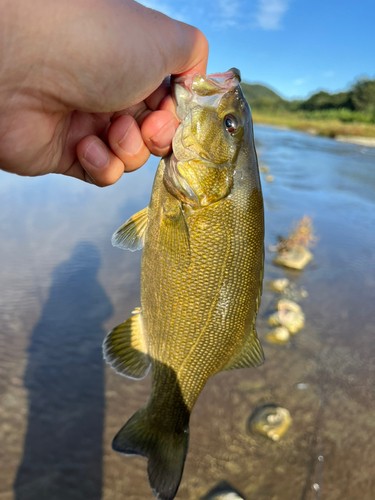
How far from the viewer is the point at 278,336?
477 cm

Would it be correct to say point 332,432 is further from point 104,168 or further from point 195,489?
point 104,168

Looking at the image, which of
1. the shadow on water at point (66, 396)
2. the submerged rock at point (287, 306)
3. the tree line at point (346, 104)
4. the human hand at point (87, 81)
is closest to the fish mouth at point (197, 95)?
the human hand at point (87, 81)

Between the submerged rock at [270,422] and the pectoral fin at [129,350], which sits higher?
the pectoral fin at [129,350]

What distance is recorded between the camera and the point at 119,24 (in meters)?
1.64

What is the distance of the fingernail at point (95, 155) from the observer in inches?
87.7

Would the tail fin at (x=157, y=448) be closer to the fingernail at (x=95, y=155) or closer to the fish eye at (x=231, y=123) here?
the fingernail at (x=95, y=155)

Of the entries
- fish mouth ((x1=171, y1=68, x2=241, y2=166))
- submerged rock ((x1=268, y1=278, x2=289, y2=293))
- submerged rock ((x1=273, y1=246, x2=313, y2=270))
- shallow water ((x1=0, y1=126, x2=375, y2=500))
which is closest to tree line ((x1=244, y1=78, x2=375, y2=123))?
submerged rock ((x1=273, y1=246, x2=313, y2=270))

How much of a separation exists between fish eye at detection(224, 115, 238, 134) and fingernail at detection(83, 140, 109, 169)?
0.86 m

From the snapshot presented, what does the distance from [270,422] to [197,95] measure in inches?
135

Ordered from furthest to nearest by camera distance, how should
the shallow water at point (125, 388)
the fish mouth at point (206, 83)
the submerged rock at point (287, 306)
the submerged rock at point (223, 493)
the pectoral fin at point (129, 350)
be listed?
the submerged rock at point (287, 306)
the shallow water at point (125, 388)
the submerged rock at point (223, 493)
the pectoral fin at point (129, 350)
the fish mouth at point (206, 83)

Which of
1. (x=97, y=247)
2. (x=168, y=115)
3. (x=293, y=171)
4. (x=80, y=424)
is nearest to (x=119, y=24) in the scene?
(x=168, y=115)

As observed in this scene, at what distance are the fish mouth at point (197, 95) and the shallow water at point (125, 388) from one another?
303 centimetres

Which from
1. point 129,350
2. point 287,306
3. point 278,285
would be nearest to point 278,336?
point 287,306

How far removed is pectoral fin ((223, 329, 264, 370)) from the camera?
2.15m
